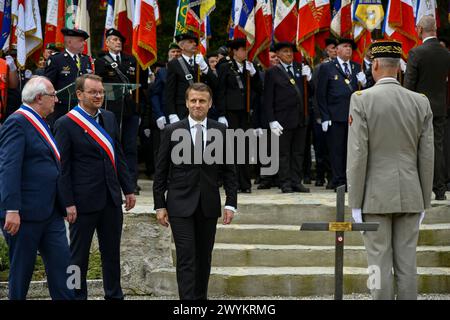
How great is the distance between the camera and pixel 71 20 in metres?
13.4

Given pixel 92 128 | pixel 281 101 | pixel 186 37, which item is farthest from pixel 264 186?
pixel 92 128

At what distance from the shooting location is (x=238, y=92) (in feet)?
40.2

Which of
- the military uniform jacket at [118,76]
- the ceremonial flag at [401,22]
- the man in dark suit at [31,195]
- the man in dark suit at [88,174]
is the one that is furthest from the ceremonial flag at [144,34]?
the man in dark suit at [31,195]

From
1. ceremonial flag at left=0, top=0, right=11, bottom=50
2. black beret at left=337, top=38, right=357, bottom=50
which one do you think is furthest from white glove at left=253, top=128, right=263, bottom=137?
ceremonial flag at left=0, top=0, right=11, bottom=50

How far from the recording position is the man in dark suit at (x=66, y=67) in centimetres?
1126

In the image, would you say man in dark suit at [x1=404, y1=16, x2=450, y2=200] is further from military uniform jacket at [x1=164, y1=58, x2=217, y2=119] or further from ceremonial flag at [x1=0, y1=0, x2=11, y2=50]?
ceremonial flag at [x1=0, y1=0, x2=11, y2=50]

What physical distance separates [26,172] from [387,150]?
2.76 meters

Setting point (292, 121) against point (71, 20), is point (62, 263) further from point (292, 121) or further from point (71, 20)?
point (71, 20)

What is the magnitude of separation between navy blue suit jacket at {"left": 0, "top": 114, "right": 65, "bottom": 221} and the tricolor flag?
21.5 ft

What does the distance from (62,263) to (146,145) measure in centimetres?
898

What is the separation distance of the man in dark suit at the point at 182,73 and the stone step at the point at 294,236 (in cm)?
237

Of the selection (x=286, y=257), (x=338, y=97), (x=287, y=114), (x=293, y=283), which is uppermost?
(x=338, y=97)

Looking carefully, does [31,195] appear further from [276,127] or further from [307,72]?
[307,72]

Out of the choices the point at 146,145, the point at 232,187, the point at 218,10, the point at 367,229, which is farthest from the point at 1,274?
the point at 218,10
